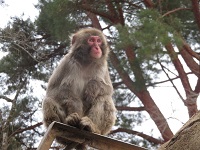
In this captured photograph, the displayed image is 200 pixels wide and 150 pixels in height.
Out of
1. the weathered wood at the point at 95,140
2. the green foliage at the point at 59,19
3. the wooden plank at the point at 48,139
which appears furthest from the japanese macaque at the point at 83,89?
the green foliage at the point at 59,19

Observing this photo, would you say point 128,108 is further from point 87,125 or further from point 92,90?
point 87,125

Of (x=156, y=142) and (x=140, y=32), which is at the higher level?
(x=140, y=32)

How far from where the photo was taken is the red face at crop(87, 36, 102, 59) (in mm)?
5328

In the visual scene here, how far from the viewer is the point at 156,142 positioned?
11.6m

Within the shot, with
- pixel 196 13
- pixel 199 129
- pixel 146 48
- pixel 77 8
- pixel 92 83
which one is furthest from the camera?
pixel 77 8

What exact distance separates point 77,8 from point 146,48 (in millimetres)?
3064

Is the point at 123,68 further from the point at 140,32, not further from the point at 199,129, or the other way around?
the point at 199,129

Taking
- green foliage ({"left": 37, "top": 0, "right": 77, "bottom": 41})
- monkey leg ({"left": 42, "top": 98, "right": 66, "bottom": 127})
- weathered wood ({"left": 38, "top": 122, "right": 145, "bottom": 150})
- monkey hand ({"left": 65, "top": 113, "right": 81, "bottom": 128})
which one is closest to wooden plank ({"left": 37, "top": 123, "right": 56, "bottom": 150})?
weathered wood ({"left": 38, "top": 122, "right": 145, "bottom": 150})

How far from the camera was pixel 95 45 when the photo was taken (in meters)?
5.38

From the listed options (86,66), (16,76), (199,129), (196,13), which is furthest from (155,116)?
(199,129)

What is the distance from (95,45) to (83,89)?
51 centimetres

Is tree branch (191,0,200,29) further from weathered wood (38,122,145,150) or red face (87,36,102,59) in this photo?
weathered wood (38,122,145,150)

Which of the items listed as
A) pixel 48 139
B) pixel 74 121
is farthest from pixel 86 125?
pixel 48 139

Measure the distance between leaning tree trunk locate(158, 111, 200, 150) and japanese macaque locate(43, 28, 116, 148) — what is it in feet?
2.38
